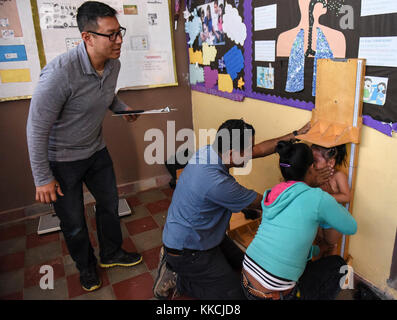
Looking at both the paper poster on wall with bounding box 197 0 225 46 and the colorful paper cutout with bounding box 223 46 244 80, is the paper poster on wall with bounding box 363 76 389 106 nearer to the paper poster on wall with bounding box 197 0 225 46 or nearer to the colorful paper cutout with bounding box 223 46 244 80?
the colorful paper cutout with bounding box 223 46 244 80

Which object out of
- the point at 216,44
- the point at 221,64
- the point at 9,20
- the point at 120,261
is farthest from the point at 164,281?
the point at 9,20

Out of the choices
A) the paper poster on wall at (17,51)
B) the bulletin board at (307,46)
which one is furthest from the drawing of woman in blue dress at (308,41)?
the paper poster on wall at (17,51)

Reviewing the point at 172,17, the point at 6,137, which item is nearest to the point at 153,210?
the point at 6,137

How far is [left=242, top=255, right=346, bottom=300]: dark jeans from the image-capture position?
148 cm

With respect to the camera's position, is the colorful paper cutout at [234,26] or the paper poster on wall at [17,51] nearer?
the colorful paper cutout at [234,26]

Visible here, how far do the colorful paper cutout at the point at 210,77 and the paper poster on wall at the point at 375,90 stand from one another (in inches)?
54.7

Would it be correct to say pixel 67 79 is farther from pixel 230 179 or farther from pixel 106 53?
pixel 230 179

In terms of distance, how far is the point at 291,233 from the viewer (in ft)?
4.20

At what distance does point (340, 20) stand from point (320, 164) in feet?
2.28

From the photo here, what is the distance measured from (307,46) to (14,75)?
2.17m

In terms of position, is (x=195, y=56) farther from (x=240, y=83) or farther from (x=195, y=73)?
(x=240, y=83)

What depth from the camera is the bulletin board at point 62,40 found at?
247 cm

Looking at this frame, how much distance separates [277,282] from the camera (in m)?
1.36

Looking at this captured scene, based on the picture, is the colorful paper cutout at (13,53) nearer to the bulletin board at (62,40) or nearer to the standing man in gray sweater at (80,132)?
the bulletin board at (62,40)
